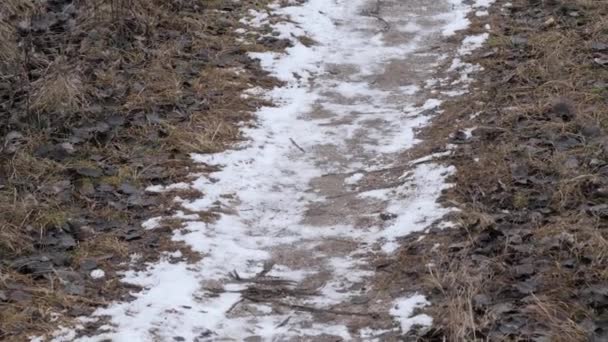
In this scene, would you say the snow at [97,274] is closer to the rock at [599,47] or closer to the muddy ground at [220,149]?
the muddy ground at [220,149]

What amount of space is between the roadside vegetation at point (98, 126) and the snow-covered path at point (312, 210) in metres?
0.22

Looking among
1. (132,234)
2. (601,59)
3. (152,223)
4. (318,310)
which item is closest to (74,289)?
(132,234)

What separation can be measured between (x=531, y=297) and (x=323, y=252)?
4.25 ft

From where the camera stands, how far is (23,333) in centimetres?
355

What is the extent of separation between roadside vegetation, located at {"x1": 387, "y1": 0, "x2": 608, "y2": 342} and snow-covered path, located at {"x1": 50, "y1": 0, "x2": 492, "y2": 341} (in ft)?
0.75

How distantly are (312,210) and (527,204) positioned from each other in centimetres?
137

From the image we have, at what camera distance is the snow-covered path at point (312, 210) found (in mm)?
3771

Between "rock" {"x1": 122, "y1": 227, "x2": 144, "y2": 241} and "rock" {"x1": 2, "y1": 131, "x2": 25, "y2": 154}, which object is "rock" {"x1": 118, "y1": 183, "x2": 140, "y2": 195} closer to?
"rock" {"x1": 122, "y1": 227, "x2": 144, "y2": 241}

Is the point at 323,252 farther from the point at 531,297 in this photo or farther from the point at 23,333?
the point at 23,333

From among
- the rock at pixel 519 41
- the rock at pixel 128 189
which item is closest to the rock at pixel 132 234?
the rock at pixel 128 189

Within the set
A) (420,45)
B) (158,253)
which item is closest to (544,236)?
(158,253)

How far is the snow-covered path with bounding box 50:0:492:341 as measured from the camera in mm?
3771

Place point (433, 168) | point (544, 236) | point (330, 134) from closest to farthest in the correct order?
point (544, 236) → point (433, 168) → point (330, 134)

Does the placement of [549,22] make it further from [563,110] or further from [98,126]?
[98,126]
